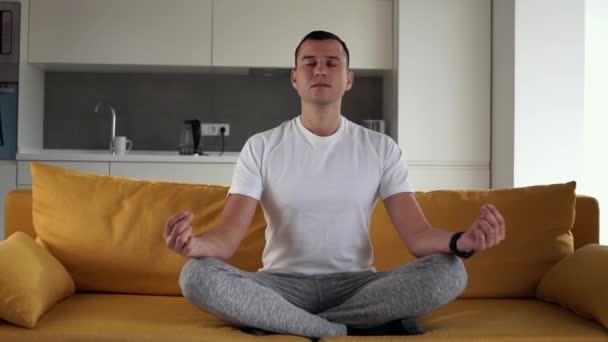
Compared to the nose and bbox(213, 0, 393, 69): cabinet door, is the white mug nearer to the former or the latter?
bbox(213, 0, 393, 69): cabinet door

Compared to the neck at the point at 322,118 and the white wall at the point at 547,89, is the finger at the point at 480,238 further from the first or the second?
the white wall at the point at 547,89

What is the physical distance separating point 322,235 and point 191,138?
3.18 metres

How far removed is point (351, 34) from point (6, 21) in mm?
2217

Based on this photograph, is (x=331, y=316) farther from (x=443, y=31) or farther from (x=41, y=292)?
(x=443, y=31)

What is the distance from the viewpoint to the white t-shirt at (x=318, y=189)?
220cm

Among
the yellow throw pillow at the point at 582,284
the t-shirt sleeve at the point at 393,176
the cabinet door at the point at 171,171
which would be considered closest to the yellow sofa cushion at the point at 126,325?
the t-shirt sleeve at the point at 393,176

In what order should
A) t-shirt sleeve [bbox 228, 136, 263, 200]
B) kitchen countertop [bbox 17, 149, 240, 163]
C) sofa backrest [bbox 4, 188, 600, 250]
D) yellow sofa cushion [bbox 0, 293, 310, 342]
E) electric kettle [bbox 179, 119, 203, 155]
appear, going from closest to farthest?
yellow sofa cushion [bbox 0, 293, 310, 342]
t-shirt sleeve [bbox 228, 136, 263, 200]
sofa backrest [bbox 4, 188, 600, 250]
kitchen countertop [bbox 17, 149, 240, 163]
electric kettle [bbox 179, 119, 203, 155]

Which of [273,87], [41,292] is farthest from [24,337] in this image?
[273,87]

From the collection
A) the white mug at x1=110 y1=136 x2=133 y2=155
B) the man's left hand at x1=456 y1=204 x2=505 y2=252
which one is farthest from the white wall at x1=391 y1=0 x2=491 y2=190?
the man's left hand at x1=456 y1=204 x2=505 y2=252

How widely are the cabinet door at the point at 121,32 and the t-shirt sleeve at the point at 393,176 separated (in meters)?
2.93

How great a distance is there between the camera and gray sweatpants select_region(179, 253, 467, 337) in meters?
1.82

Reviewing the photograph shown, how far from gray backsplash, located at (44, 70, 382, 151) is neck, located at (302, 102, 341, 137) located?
3153 mm

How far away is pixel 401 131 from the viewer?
4.97 meters

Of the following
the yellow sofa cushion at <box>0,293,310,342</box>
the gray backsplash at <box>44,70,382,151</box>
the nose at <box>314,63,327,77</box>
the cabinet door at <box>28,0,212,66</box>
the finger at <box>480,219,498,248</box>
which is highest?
the cabinet door at <box>28,0,212,66</box>
